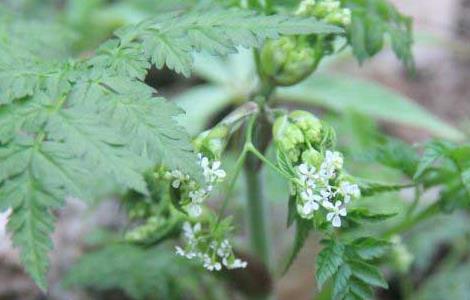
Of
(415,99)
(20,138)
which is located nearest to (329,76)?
(415,99)

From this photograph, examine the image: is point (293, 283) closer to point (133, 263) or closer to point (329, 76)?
point (133, 263)

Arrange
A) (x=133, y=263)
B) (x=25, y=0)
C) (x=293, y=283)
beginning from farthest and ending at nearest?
(x=25, y=0) < (x=293, y=283) < (x=133, y=263)

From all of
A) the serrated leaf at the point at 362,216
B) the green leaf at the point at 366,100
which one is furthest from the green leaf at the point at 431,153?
the green leaf at the point at 366,100

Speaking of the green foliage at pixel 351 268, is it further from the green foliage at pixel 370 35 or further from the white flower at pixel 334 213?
the green foliage at pixel 370 35

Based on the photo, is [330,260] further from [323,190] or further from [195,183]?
[195,183]

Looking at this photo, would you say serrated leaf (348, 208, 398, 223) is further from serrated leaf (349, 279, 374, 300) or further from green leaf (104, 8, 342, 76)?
green leaf (104, 8, 342, 76)

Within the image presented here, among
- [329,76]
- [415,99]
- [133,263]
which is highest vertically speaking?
[133,263]
